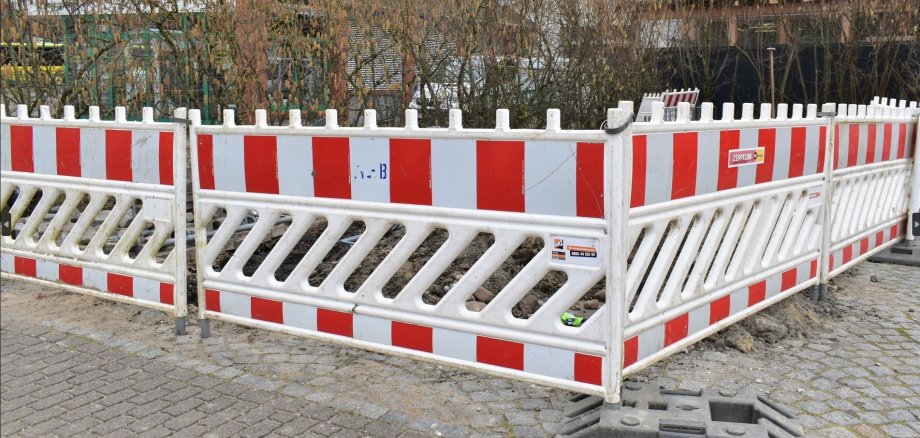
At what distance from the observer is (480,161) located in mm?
4094

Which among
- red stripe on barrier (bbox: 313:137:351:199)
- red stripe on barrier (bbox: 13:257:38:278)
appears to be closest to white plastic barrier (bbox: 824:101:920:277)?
red stripe on barrier (bbox: 313:137:351:199)

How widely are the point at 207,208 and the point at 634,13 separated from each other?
896cm

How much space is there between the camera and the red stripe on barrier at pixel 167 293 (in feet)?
17.7

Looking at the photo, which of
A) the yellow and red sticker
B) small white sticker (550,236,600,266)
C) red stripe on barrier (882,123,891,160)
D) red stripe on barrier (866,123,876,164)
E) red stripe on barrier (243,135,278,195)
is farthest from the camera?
red stripe on barrier (882,123,891,160)

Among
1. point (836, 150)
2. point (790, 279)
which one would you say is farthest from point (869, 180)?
point (790, 279)

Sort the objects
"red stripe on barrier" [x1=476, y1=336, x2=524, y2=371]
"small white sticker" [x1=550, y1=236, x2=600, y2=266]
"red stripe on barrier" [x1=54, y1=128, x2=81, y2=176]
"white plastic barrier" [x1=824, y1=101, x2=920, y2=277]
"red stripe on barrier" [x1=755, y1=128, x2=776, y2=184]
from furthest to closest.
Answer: "white plastic barrier" [x1=824, y1=101, x2=920, y2=277] < "red stripe on barrier" [x1=54, y1=128, x2=81, y2=176] < "red stripe on barrier" [x1=755, y1=128, x2=776, y2=184] < "red stripe on barrier" [x1=476, y1=336, x2=524, y2=371] < "small white sticker" [x1=550, y1=236, x2=600, y2=266]

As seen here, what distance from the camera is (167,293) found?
5.42 metres

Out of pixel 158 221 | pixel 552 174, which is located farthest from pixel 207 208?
pixel 552 174

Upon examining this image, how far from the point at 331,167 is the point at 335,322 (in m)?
0.84

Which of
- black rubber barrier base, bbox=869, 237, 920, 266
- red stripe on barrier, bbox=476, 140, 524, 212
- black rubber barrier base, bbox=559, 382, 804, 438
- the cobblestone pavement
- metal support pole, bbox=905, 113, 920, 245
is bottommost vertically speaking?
the cobblestone pavement

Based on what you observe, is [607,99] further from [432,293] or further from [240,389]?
[240,389]

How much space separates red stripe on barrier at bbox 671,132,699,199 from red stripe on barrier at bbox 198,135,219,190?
271 cm

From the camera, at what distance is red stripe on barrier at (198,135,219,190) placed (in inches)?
203

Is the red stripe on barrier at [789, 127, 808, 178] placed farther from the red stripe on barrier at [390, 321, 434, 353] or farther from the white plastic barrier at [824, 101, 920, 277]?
the red stripe on barrier at [390, 321, 434, 353]
